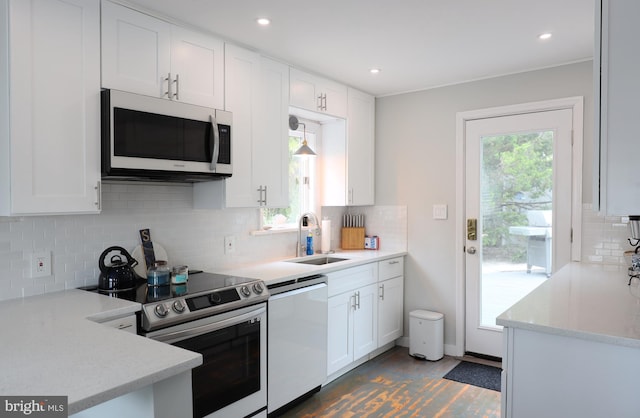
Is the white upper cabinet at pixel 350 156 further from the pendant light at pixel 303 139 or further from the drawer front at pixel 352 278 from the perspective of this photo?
the drawer front at pixel 352 278

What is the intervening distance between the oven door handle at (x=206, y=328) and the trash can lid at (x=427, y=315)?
179cm

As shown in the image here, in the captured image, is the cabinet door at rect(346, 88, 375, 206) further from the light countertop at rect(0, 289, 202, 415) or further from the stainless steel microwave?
the light countertop at rect(0, 289, 202, 415)

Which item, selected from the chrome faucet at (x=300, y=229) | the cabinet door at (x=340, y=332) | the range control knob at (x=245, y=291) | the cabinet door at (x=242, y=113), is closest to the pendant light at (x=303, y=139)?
the chrome faucet at (x=300, y=229)

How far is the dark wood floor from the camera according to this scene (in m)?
2.87

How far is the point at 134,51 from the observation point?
2348mm

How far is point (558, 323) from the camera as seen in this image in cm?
163

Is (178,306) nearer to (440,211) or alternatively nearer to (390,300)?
(390,300)

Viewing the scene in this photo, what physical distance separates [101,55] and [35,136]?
0.53 meters

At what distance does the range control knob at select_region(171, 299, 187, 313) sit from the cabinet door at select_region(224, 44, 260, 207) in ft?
2.89

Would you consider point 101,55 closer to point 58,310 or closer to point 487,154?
point 58,310

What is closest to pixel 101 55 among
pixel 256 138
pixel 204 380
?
pixel 256 138

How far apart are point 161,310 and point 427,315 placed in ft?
8.32

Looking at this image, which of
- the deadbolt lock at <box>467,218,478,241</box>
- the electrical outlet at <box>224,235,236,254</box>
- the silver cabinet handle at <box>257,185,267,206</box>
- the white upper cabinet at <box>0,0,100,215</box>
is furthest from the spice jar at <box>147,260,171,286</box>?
the deadbolt lock at <box>467,218,478,241</box>

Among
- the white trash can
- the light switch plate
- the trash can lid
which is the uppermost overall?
the light switch plate
